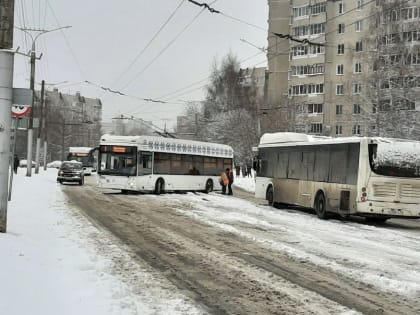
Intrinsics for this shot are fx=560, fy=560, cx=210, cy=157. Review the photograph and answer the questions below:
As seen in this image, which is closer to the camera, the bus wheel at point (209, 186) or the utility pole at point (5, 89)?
the utility pole at point (5, 89)

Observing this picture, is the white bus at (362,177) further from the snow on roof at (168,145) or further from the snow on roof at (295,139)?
the snow on roof at (168,145)

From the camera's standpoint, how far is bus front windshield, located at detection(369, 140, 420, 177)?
1755 cm

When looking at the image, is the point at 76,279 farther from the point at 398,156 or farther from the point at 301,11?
the point at 301,11

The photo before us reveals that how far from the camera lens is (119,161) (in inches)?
1141

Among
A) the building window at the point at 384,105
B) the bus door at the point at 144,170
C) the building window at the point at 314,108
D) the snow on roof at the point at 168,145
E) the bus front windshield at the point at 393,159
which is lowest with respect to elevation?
the bus door at the point at 144,170

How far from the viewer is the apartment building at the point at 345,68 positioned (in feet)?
121

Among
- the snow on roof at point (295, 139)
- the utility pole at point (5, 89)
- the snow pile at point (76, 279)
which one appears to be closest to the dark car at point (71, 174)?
the snow on roof at point (295, 139)

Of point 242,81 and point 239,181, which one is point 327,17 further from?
point 239,181

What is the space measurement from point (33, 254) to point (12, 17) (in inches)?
181

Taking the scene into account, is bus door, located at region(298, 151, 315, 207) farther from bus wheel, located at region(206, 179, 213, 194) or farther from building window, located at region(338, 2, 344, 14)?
building window, located at region(338, 2, 344, 14)

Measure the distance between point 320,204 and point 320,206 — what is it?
92 mm

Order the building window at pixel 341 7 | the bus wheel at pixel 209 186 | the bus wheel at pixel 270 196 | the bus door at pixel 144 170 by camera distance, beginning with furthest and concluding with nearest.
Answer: the building window at pixel 341 7
the bus wheel at pixel 209 186
the bus door at pixel 144 170
the bus wheel at pixel 270 196

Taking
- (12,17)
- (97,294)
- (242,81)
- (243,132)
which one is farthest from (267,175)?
(242,81)

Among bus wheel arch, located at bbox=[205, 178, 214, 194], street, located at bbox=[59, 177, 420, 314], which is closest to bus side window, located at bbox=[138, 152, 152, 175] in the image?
bus wheel arch, located at bbox=[205, 178, 214, 194]
